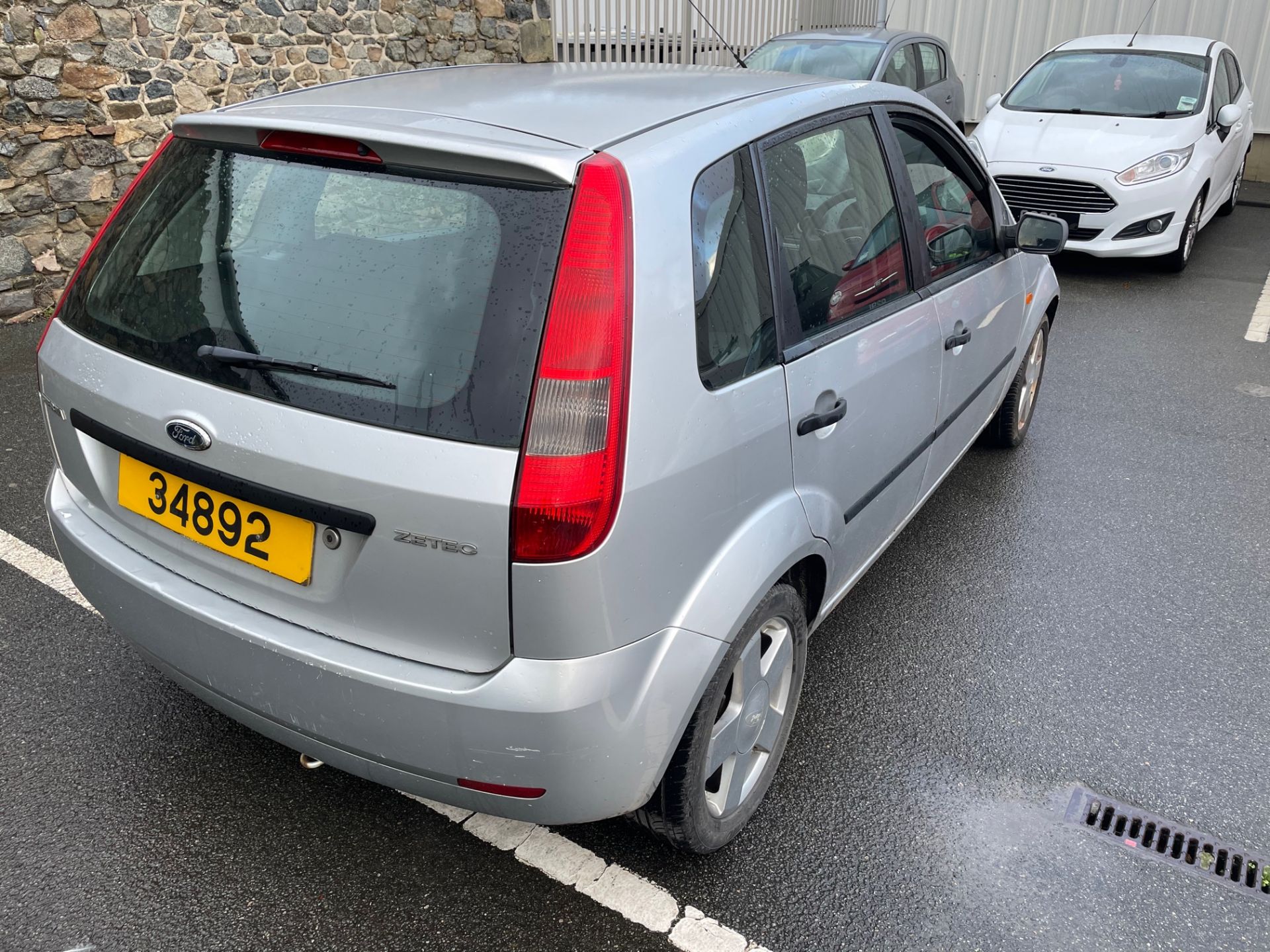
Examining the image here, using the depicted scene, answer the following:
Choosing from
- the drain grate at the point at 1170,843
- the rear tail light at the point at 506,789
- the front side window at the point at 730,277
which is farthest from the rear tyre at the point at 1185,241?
the rear tail light at the point at 506,789

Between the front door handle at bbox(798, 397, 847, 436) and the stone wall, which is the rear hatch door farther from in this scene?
the stone wall

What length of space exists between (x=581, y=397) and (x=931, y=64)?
1000 centimetres

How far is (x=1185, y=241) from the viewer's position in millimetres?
7848

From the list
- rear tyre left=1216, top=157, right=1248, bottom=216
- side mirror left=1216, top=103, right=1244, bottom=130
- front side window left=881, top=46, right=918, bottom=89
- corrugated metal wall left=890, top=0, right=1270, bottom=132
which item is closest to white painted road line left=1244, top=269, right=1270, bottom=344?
side mirror left=1216, top=103, right=1244, bottom=130

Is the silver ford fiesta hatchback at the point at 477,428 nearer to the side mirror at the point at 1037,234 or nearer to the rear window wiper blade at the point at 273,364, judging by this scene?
the rear window wiper blade at the point at 273,364

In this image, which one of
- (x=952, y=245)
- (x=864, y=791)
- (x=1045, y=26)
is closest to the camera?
(x=864, y=791)

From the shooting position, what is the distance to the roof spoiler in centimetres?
175

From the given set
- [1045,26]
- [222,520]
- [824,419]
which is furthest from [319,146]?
[1045,26]

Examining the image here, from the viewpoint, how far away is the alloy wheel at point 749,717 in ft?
7.24

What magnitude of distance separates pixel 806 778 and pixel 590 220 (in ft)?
5.33

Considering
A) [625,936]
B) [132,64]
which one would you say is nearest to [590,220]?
[625,936]

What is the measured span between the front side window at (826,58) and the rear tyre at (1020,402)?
506 centimetres

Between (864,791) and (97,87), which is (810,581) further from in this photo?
(97,87)

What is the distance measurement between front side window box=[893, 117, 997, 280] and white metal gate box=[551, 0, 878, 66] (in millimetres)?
5902
